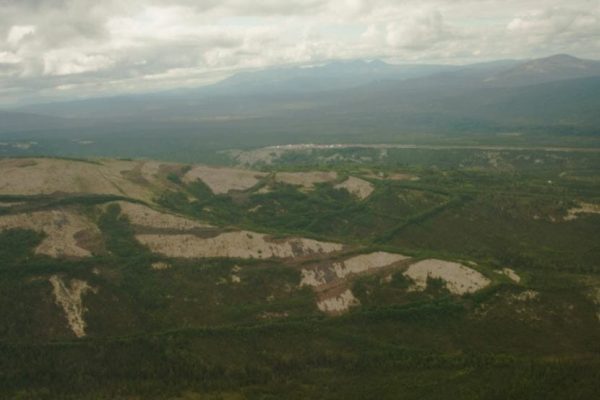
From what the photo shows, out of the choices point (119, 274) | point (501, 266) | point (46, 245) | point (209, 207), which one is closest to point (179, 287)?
point (119, 274)

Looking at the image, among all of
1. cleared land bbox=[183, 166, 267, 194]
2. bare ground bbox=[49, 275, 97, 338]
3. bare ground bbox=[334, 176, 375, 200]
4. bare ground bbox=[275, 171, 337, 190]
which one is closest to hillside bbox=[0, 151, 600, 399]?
bare ground bbox=[49, 275, 97, 338]

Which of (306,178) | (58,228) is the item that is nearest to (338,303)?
(58,228)

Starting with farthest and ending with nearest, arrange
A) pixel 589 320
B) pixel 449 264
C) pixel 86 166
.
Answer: pixel 86 166 < pixel 449 264 < pixel 589 320

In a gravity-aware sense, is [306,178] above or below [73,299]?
above

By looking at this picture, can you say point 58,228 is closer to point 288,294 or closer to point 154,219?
point 154,219

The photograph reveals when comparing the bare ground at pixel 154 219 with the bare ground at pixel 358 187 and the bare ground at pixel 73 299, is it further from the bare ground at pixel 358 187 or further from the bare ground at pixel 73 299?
the bare ground at pixel 358 187

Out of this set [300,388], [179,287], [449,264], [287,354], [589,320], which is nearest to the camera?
[300,388]

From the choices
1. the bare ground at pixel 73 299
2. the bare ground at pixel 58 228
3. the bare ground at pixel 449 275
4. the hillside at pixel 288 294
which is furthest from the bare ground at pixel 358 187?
the bare ground at pixel 73 299

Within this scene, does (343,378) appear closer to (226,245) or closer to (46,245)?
(226,245)
